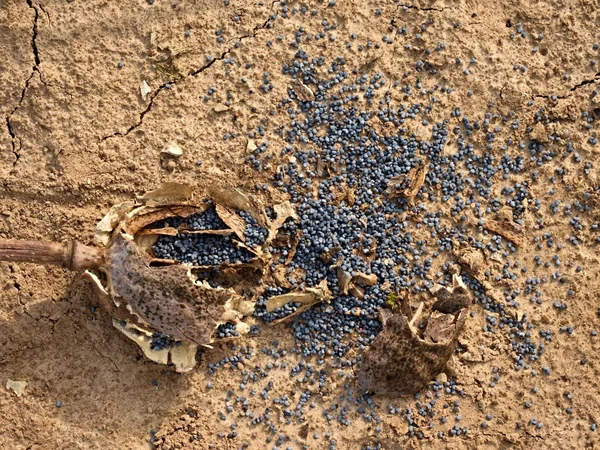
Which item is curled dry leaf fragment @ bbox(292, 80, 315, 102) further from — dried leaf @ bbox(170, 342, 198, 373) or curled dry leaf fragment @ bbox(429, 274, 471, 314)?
dried leaf @ bbox(170, 342, 198, 373)

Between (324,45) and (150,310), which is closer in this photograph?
(150,310)

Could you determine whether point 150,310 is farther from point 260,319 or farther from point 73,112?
point 73,112

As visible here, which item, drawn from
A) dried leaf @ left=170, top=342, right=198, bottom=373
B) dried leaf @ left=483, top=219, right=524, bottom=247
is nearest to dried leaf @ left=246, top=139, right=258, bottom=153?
dried leaf @ left=170, top=342, right=198, bottom=373

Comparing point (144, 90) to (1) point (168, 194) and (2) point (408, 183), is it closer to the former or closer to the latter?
(1) point (168, 194)

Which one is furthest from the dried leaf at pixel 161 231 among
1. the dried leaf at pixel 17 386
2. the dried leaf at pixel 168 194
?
the dried leaf at pixel 17 386

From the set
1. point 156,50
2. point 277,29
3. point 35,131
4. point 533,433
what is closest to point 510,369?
point 533,433

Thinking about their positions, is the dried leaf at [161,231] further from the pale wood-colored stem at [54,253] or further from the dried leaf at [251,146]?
the dried leaf at [251,146]
